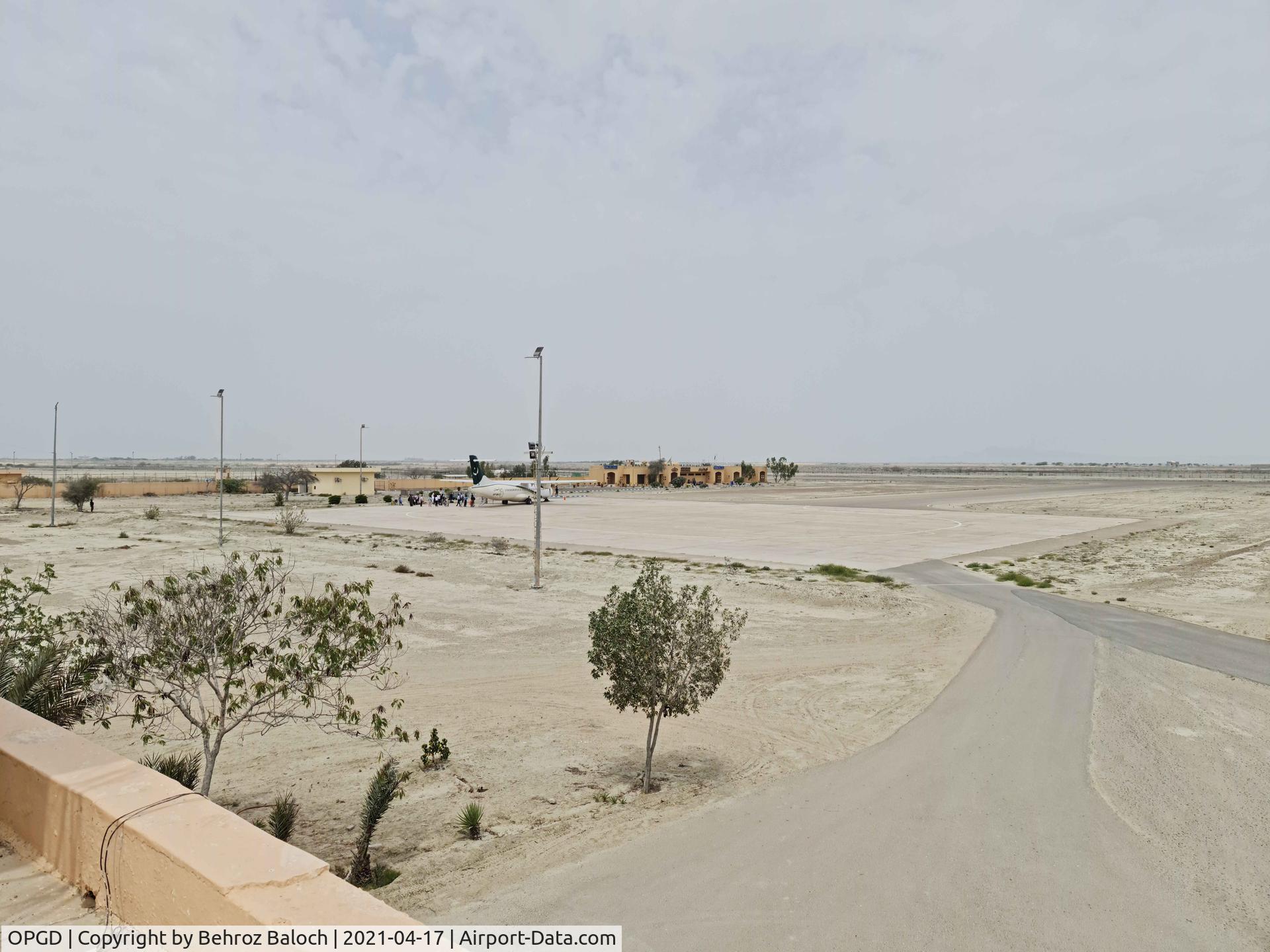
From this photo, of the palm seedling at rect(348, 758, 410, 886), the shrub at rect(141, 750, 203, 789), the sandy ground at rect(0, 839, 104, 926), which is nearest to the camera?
the sandy ground at rect(0, 839, 104, 926)

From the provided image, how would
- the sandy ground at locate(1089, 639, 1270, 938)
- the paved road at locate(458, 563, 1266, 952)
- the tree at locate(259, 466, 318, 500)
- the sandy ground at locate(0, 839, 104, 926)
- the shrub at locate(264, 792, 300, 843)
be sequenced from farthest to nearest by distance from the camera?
the tree at locate(259, 466, 318, 500)
the shrub at locate(264, 792, 300, 843)
the sandy ground at locate(1089, 639, 1270, 938)
the paved road at locate(458, 563, 1266, 952)
the sandy ground at locate(0, 839, 104, 926)

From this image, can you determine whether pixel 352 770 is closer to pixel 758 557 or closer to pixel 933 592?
pixel 933 592

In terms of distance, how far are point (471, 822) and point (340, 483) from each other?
91.1 metres

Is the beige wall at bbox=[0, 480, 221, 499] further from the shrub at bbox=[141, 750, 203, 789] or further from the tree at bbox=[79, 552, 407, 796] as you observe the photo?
the tree at bbox=[79, 552, 407, 796]

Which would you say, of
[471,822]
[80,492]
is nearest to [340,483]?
[80,492]

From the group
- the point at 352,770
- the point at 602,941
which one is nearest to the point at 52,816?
the point at 602,941

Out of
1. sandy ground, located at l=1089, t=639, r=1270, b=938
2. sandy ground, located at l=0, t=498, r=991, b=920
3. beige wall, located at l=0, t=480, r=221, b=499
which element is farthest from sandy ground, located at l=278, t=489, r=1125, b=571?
beige wall, located at l=0, t=480, r=221, b=499

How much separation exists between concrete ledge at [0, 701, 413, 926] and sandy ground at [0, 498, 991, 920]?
10.5 feet

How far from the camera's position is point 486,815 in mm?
9602

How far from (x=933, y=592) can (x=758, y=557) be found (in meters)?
11.0

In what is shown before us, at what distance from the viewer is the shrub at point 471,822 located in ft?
29.5

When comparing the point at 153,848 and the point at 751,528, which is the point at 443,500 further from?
the point at 153,848

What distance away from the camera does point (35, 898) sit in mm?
4859

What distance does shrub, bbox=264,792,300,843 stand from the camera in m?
8.41
